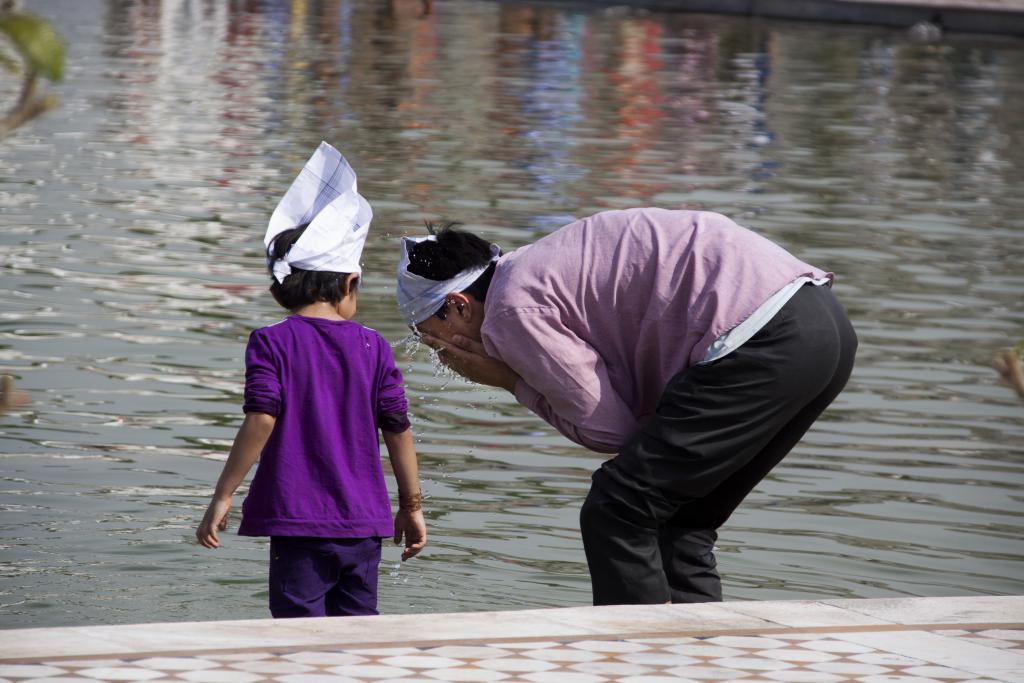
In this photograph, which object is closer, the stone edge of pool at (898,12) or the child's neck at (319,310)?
the child's neck at (319,310)

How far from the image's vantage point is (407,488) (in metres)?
4.68

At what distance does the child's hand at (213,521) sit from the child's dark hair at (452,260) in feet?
2.28

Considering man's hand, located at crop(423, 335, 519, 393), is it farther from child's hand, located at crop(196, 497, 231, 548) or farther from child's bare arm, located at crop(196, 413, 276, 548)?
child's hand, located at crop(196, 497, 231, 548)

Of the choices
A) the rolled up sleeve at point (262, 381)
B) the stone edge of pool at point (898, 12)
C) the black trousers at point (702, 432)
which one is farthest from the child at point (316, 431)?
the stone edge of pool at point (898, 12)

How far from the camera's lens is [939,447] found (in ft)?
24.8

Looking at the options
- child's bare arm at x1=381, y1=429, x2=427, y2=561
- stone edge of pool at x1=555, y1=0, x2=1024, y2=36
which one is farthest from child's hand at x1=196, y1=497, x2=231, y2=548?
stone edge of pool at x1=555, y1=0, x2=1024, y2=36

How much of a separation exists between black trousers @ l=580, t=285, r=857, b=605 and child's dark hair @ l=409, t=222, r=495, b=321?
1.74ft

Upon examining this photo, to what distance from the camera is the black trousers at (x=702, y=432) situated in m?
4.25

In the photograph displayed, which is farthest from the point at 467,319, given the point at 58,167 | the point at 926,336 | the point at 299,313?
the point at 58,167

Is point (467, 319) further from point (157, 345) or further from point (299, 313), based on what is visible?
point (157, 345)

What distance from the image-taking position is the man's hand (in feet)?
14.6

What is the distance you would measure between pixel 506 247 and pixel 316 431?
660 centimetres

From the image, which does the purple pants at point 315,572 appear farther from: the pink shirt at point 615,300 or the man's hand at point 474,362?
the pink shirt at point 615,300

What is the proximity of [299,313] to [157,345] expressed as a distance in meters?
4.46
